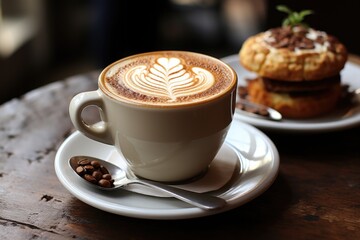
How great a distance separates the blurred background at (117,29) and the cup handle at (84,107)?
1341 millimetres

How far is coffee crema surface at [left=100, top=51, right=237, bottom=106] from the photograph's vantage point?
33.2 inches

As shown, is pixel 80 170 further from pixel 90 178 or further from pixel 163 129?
pixel 163 129

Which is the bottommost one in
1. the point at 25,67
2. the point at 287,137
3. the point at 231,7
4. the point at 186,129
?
the point at 25,67

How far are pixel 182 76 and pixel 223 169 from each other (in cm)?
18

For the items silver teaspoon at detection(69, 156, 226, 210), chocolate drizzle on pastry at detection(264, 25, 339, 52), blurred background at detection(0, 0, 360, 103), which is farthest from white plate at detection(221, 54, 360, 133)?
blurred background at detection(0, 0, 360, 103)

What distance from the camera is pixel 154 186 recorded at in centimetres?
84

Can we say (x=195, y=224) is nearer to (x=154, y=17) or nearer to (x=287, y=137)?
(x=287, y=137)

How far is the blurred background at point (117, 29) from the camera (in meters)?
2.11

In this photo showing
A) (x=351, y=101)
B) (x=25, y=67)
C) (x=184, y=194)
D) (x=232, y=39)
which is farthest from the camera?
(x=232, y=39)

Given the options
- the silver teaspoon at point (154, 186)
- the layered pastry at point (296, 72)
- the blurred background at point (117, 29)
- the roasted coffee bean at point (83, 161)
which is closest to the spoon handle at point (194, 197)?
the silver teaspoon at point (154, 186)

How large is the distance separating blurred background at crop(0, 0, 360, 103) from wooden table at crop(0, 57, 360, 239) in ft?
3.47

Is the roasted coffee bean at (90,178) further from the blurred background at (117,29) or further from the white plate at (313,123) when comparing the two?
the blurred background at (117,29)

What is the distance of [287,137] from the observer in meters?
1.12

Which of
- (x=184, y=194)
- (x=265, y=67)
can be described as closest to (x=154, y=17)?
(x=265, y=67)
